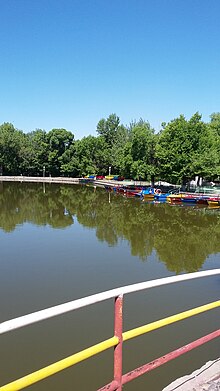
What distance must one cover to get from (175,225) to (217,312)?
14110 millimetres

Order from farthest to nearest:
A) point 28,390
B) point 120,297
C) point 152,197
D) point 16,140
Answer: point 16,140, point 152,197, point 28,390, point 120,297

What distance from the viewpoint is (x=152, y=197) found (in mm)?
36719

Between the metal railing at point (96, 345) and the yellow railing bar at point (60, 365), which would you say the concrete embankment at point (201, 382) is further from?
the yellow railing bar at point (60, 365)

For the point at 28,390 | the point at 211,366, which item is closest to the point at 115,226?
the point at 28,390

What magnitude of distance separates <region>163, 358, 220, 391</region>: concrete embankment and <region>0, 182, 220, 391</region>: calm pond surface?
3207mm

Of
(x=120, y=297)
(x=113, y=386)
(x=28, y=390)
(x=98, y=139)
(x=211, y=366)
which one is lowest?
(x=28, y=390)

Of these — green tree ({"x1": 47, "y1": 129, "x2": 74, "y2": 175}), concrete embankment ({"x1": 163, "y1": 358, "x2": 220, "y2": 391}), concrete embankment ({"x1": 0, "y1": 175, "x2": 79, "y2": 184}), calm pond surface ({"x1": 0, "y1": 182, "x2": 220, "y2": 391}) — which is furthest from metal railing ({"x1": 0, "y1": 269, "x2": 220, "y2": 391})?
green tree ({"x1": 47, "y1": 129, "x2": 74, "y2": 175})

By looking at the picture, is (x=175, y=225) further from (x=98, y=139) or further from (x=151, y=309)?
(x=98, y=139)

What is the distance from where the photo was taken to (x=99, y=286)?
406 inches

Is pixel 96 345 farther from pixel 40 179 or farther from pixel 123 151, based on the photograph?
pixel 40 179

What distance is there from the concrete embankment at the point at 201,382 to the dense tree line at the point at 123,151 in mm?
35733

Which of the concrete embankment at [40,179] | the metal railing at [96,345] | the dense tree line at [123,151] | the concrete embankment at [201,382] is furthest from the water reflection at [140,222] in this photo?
the concrete embankment at [40,179]

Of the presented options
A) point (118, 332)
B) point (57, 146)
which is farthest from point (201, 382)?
point (57, 146)

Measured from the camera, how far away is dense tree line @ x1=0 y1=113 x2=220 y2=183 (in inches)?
1548
